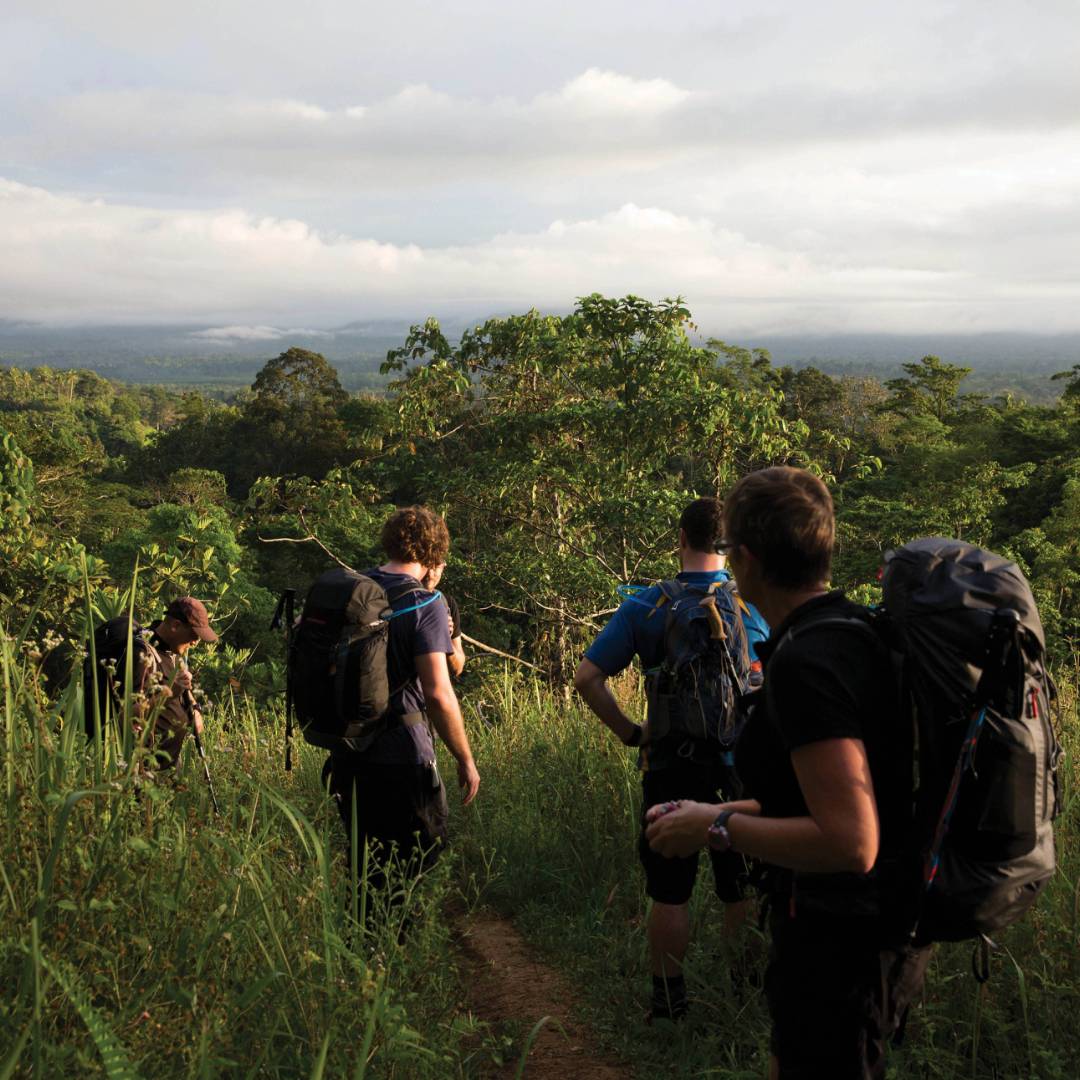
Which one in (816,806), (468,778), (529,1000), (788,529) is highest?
(788,529)

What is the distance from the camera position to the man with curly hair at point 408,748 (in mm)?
3234

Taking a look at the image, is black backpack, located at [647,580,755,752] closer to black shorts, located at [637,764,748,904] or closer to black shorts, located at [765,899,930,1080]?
black shorts, located at [637,764,748,904]

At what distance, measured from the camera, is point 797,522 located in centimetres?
180

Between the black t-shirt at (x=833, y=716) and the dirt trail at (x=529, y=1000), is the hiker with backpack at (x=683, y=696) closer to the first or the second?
the dirt trail at (x=529, y=1000)

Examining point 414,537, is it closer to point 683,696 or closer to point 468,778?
point 468,778

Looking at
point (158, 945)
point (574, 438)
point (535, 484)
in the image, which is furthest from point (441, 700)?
point (535, 484)

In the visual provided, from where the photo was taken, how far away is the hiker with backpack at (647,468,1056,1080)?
1.62 metres

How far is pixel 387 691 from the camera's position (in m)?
3.17

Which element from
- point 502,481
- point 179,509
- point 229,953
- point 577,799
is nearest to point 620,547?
point 502,481

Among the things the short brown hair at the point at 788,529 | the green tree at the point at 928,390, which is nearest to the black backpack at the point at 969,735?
the short brown hair at the point at 788,529

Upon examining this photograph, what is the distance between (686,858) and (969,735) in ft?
5.24

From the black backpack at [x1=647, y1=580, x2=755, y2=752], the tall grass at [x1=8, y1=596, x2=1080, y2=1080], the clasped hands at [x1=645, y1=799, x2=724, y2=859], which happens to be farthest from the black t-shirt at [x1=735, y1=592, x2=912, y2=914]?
the black backpack at [x1=647, y1=580, x2=755, y2=752]

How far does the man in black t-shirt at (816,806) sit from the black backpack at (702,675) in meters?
1.08

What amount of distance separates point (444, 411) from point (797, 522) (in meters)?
10.5
